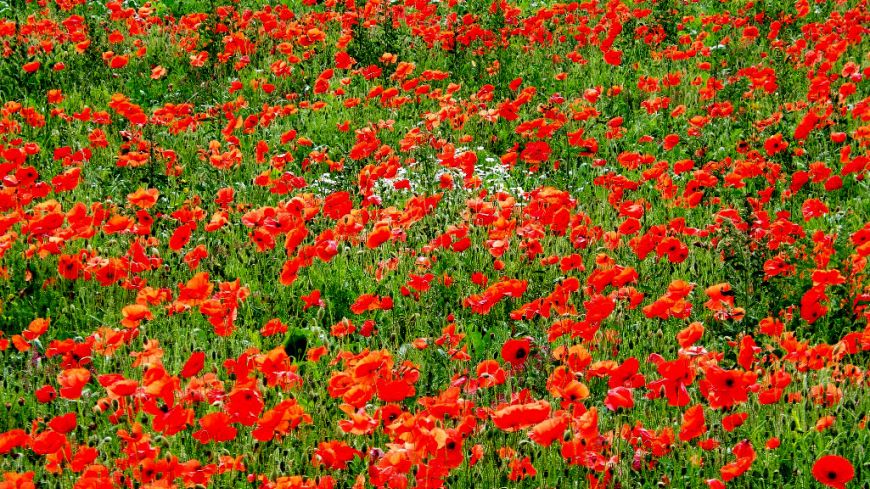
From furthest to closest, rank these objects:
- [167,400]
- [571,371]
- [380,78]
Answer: [380,78], [571,371], [167,400]

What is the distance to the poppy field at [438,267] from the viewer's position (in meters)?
2.87

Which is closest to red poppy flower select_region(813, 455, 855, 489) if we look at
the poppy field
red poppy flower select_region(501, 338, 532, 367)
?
the poppy field

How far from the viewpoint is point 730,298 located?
376 centimetres

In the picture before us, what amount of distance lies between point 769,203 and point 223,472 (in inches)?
147

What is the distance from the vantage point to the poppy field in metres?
2.87

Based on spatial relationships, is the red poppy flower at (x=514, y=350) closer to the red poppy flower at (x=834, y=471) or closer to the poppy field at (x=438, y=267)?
the poppy field at (x=438, y=267)

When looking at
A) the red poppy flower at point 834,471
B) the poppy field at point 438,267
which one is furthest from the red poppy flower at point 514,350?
the red poppy flower at point 834,471

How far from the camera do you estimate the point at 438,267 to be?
455 centimetres

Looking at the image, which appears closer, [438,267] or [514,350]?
[514,350]

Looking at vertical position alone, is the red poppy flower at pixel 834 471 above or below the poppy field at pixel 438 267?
above

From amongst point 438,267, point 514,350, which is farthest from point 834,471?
point 438,267

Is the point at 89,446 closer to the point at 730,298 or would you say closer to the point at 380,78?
the point at 730,298

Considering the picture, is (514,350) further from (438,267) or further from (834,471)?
(438,267)

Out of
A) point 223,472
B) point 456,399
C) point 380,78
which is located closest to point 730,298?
point 456,399
